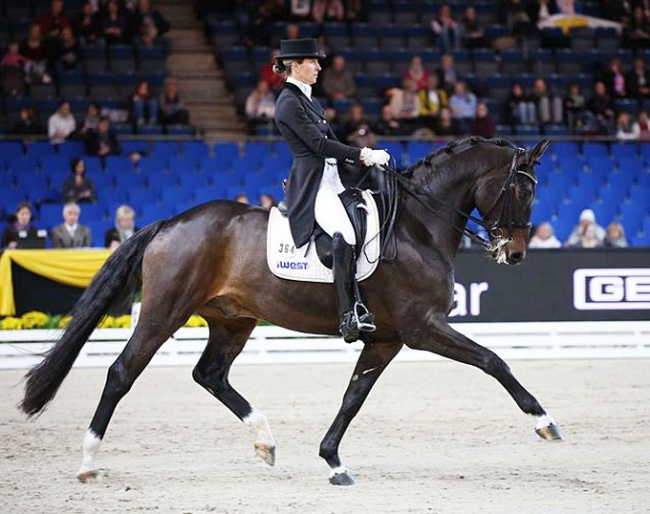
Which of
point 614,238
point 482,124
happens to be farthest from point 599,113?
point 614,238

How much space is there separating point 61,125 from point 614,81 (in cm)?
901

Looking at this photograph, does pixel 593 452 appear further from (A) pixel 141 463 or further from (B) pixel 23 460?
(B) pixel 23 460

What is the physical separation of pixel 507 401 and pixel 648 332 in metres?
3.62

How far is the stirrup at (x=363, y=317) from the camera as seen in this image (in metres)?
6.32

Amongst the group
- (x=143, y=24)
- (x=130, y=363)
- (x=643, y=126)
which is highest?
(x=143, y=24)

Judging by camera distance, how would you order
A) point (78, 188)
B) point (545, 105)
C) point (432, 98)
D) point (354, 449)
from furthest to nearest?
point (545, 105), point (432, 98), point (78, 188), point (354, 449)

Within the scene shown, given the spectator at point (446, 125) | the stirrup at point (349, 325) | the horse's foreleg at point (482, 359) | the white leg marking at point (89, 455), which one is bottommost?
the spectator at point (446, 125)

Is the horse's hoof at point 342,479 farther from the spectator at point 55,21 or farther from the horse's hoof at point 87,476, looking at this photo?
the spectator at point 55,21

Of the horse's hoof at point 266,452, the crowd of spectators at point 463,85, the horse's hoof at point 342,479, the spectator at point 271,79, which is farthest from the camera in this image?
the crowd of spectators at point 463,85

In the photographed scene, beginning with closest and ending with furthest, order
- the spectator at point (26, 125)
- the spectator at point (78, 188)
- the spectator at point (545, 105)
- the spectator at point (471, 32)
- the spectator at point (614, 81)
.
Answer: the spectator at point (78, 188), the spectator at point (26, 125), the spectator at point (545, 105), the spectator at point (614, 81), the spectator at point (471, 32)

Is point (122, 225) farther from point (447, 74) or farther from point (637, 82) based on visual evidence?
point (637, 82)

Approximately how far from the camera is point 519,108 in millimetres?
17297

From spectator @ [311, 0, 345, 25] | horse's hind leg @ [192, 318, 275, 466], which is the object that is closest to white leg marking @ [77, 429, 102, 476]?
horse's hind leg @ [192, 318, 275, 466]

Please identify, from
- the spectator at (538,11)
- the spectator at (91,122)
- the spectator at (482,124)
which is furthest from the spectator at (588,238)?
the spectator at (538,11)
